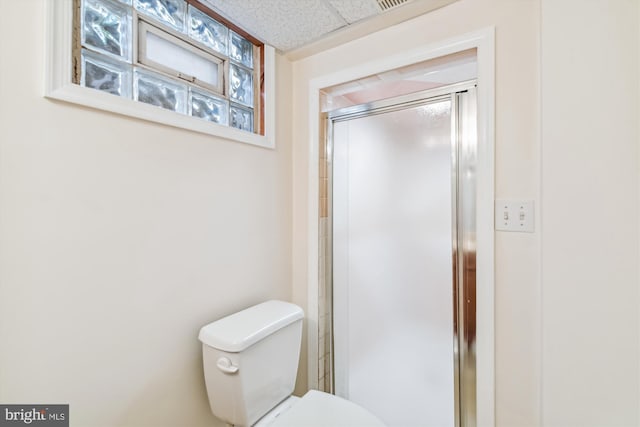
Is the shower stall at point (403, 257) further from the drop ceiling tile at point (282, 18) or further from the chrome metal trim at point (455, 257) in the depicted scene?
the drop ceiling tile at point (282, 18)

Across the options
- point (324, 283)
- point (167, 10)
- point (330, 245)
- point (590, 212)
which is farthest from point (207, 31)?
point (590, 212)

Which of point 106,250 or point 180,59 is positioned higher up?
point 180,59

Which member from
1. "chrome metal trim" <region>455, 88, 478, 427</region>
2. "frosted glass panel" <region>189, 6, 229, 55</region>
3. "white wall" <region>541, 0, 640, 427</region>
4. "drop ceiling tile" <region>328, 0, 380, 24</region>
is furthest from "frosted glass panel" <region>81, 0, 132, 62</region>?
"white wall" <region>541, 0, 640, 427</region>

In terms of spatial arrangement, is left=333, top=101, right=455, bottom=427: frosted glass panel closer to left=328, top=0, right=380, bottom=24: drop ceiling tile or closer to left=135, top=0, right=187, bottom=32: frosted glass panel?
left=328, top=0, right=380, bottom=24: drop ceiling tile

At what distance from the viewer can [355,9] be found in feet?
3.95

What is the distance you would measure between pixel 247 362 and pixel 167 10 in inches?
55.0

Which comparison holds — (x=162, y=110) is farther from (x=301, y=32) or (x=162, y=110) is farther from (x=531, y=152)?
(x=531, y=152)

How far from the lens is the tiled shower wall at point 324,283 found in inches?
62.8

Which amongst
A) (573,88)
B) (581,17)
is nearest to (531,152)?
(573,88)

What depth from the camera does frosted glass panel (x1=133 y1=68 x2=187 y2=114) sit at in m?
1.05

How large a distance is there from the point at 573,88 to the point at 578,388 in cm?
97

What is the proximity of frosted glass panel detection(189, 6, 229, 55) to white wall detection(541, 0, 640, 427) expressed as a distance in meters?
1.28

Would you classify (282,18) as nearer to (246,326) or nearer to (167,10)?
(167,10)

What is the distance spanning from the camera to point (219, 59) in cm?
133
